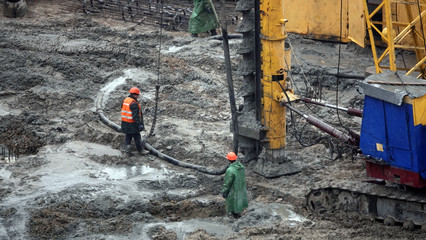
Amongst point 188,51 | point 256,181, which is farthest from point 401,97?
point 188,51

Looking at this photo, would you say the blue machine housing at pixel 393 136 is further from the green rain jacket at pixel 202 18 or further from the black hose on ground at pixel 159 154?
the green rain jacket at pixel 202 18

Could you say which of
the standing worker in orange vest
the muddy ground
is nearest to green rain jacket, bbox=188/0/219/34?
the muddy ground

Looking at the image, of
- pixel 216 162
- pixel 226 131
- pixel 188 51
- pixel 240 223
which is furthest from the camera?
pixel 188 51

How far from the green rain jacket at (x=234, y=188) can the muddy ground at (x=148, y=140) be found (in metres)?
0.21

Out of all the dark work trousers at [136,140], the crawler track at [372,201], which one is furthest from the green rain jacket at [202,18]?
the crawler track at [372,201]

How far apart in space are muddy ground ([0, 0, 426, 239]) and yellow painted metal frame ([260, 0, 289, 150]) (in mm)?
912

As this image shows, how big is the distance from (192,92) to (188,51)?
348cm

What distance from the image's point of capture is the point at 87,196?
35.5ft

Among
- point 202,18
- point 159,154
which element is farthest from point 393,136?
point 202,18

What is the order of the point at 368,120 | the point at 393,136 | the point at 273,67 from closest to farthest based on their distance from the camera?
the point at 393,136
the point at 368,120
the point at 273,67

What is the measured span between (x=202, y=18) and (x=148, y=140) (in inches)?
308

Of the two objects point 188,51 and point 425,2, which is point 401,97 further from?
point 188,51

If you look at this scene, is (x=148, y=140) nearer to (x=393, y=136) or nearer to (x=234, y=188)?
(x=234, y=188)

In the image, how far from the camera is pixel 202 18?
822 inches
